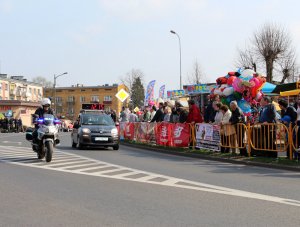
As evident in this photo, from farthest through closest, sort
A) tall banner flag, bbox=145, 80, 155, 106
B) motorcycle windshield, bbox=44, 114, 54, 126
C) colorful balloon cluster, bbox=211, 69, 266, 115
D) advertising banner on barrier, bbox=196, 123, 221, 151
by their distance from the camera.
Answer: tall banner flag, bbox=145, 80, 155, 106, colorful balloon cluster, bbox=211, 69, 266, 115, advertising banner on barrier, bbox=196, 123, 221, 151, motorcycle windshield, bbox=44, 114, 54, 126

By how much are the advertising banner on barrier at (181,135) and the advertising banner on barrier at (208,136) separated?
0.74m

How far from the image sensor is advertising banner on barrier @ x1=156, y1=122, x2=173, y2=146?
63.4ft

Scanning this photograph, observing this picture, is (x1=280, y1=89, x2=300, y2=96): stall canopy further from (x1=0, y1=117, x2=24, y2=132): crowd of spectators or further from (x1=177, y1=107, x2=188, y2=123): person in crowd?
(x1=0, y1=117, x2=24, y2=132): crowd of spectators

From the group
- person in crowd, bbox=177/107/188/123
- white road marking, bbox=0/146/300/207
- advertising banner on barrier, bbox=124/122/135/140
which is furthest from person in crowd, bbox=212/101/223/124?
advertising banner on barrier, bbox=124/122/135/140

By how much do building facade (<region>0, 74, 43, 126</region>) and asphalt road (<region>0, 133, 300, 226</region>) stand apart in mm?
64116

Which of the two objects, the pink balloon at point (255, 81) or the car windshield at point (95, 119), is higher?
the pink balloon at point (255, 81)

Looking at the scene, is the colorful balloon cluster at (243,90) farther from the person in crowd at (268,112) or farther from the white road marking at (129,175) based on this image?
the white road marking at (129,175)

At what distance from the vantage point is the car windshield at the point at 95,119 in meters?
20.0

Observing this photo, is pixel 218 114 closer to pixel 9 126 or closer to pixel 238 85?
pixel 238 85

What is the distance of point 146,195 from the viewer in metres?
8.01

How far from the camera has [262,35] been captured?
4684cm

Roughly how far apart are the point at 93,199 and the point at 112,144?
1155 cm

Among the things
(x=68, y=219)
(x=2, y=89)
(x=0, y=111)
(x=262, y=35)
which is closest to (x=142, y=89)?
(x=2, y=89)

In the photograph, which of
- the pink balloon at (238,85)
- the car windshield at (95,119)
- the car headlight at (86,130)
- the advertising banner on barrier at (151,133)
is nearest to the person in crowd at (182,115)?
the pink balloon at (238,85)
